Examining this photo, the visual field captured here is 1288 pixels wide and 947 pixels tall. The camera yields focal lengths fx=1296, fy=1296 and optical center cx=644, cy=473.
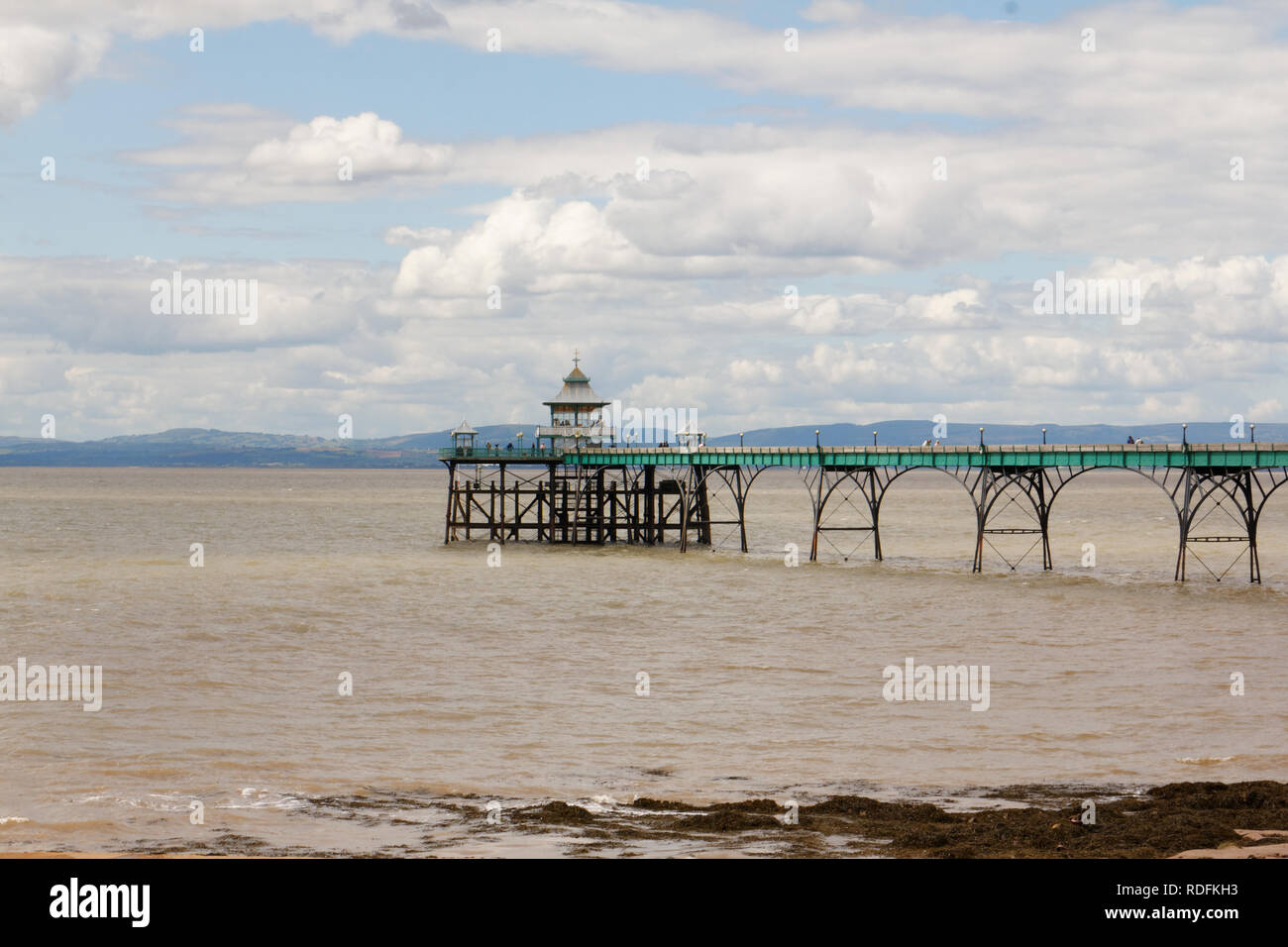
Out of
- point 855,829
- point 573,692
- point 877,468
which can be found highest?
point 877,468

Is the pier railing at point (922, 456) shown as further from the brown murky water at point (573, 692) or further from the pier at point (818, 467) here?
the brown murky water at point (573, 692)

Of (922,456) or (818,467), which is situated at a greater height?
(922,456)

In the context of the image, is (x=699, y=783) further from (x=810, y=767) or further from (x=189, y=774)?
(x=189, y=774)

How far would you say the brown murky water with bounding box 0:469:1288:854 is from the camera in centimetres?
1931

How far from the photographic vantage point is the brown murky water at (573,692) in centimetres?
1931

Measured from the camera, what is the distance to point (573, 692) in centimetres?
2928

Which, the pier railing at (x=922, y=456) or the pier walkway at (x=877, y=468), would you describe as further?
the pier walkway at (x=877, y=468)

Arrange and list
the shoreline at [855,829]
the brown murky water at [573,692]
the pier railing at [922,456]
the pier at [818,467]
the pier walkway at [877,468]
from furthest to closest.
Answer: the pier at [818,467] < the pier walkway at [877,468] < the pier railing at [922,456] < the brown murky water at [573,692] < the shoreline at [855,829]

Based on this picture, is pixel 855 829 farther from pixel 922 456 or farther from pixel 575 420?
pixel 575 420

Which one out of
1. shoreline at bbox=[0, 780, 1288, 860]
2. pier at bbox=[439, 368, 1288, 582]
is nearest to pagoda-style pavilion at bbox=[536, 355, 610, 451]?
pier at bbox=[439, 368, 1288, 582]

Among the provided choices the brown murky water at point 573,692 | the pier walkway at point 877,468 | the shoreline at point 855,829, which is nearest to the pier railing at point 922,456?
the pier walkway at point 877,468

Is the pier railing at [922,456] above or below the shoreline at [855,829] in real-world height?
above

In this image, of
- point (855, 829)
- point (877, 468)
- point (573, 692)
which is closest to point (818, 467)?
point (877, 468)

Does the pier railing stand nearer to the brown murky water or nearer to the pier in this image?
the pier
